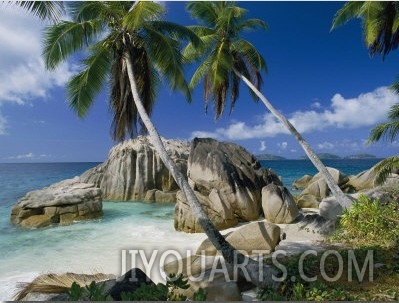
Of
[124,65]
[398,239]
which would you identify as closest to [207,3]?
[124,65]

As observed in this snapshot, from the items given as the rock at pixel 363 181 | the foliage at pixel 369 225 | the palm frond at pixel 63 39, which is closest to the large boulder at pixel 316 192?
the rock at pixel 363 181

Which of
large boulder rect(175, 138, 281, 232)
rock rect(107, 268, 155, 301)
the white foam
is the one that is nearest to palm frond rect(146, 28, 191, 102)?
large boulder rect(175, 138, 281, 232)

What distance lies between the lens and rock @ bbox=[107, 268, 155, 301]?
15.8ft

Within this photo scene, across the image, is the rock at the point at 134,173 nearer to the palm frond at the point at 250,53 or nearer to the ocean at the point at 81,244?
the ocean at the point at 81,244

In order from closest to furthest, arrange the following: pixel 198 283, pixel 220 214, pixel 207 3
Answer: pixel 198 283 < pixel 220 214 < pixel 207 3

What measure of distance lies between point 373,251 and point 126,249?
24.4 feet

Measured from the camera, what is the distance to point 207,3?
15703 mm

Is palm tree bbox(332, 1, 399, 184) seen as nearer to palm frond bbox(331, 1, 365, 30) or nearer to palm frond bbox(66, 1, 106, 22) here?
palm frond bbox(331, 1, 365, 30)

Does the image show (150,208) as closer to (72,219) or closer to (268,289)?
(72,219)

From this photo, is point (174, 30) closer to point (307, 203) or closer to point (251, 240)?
point (251, 240)

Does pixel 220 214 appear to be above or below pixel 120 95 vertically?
below

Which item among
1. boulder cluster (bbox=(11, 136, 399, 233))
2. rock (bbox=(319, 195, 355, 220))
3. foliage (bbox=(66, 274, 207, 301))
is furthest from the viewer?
boulder cluster (bbox=(11, 136, 399, 233))

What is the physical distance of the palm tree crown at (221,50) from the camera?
49.4 ft

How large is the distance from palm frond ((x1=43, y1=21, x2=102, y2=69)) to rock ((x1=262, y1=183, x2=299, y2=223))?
8.59 metres
